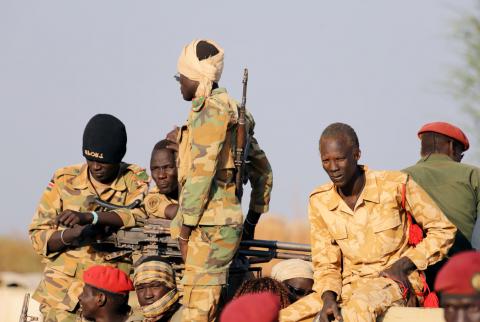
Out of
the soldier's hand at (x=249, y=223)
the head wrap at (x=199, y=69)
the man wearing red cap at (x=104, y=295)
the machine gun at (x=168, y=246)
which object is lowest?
the man wearing red cap at (x=104, y=295)

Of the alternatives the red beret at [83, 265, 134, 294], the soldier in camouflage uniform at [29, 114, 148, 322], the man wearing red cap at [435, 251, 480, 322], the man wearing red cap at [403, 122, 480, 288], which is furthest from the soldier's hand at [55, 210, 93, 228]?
the man wearing red cap at [435, 251, 480, 322]

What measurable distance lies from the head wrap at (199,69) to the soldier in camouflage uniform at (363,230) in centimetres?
125

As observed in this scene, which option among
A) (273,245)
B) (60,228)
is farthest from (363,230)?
(60,228)

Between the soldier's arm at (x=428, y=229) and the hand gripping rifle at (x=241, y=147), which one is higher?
the hand gripping rifle at (x=241, y=147)

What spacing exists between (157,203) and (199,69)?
1.48 metres

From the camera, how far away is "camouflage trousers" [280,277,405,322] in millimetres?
7199

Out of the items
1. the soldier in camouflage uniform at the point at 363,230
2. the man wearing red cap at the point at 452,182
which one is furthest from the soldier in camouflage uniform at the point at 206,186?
the man wearing red cap at the point at 452,182

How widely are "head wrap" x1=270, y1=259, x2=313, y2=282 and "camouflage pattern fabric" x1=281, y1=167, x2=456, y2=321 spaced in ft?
4.76

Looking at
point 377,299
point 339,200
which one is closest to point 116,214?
point 339,200

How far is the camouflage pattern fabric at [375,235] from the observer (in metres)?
7.77

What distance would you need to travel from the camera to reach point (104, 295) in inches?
356

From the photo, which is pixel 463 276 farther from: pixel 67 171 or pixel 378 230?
pixel 67 171

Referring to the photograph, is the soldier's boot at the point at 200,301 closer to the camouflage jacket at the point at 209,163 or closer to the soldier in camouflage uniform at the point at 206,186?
the soldier in camouflage uniform at the point at 206,186

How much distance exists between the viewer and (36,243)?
9.95 m
